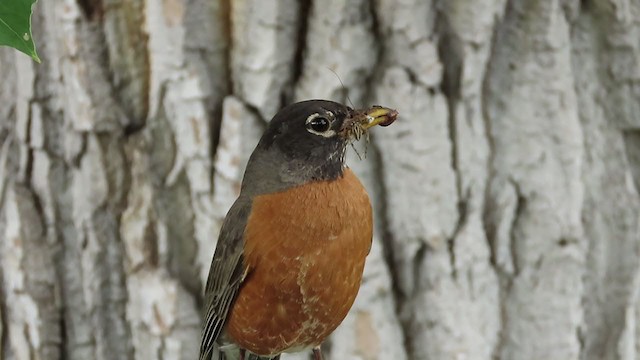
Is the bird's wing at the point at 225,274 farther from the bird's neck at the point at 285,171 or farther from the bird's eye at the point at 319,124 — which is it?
the bird's eye at the point at 319,124

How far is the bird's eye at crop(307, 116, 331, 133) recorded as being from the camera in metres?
1.70

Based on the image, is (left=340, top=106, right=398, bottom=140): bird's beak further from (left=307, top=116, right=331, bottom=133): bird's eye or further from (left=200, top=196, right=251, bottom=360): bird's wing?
(left=200, top=196, right=251, bottom=360): bird's wing

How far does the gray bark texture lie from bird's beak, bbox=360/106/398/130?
30.8 inches

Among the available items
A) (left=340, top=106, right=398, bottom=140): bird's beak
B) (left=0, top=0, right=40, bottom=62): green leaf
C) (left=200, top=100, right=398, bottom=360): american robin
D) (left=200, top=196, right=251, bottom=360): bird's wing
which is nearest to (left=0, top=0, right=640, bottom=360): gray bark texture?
(left=200, top=196, right=251, bottom=360): bird's wing

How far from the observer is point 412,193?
2496 mm

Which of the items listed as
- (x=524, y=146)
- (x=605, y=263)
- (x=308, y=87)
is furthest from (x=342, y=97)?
(x=605, y=263)

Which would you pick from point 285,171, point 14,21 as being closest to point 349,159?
point 285,171

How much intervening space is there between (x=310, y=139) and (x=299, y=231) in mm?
184

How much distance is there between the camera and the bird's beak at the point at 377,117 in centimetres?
164

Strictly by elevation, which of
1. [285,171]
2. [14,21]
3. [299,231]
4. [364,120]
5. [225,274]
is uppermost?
[14,21]

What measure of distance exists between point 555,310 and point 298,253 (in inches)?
50.1

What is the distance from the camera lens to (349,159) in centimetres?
248

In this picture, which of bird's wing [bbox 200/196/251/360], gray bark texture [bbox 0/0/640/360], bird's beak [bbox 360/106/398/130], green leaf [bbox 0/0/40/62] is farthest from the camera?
gray bark texture [bbox 0/0/640/360]

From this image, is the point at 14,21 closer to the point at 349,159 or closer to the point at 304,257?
the point at 304,257
